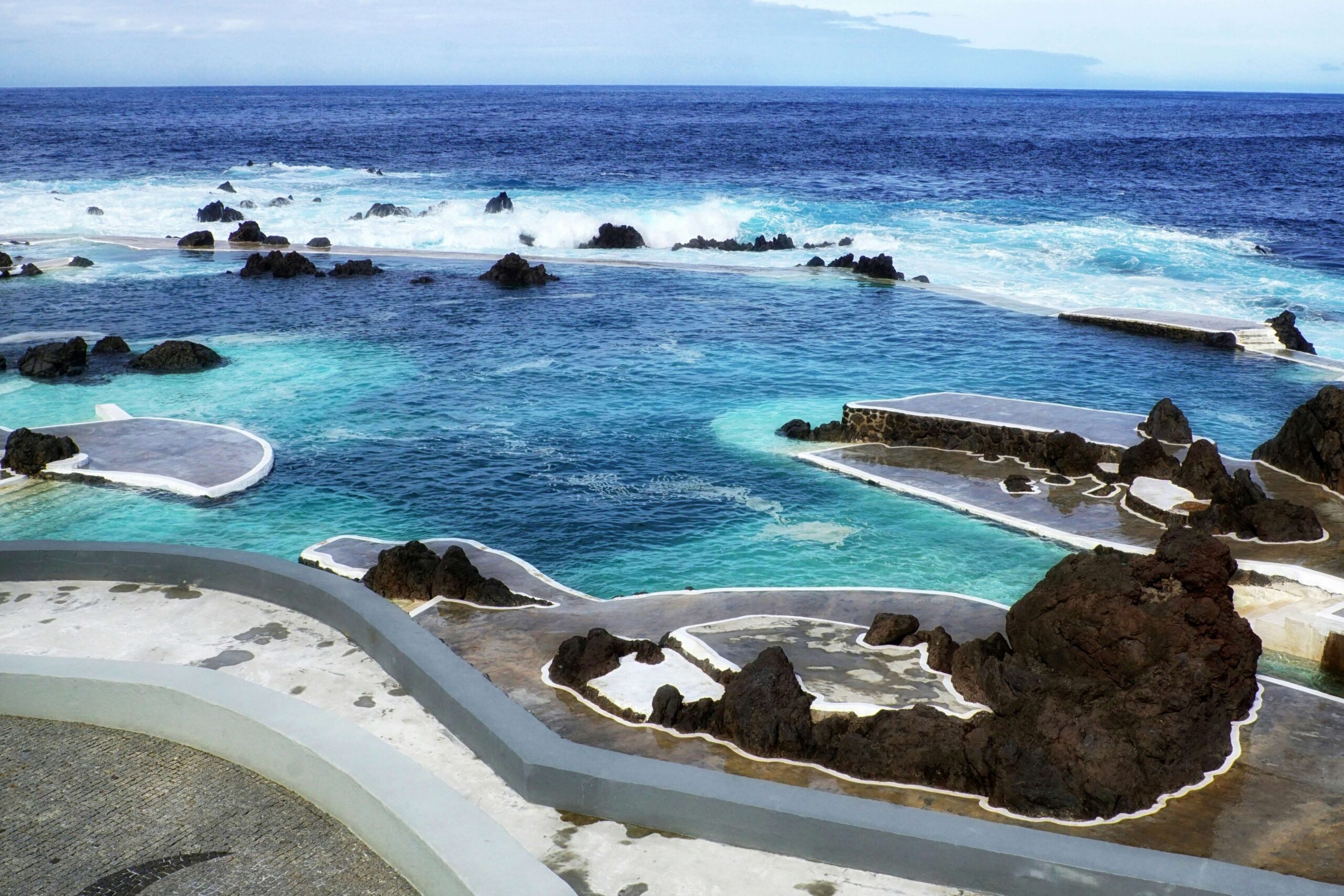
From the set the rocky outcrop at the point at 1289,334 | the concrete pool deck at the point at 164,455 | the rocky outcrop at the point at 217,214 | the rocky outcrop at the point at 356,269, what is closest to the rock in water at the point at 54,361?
the concrete pool deck at the point at 164,455

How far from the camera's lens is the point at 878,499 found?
16016 mm

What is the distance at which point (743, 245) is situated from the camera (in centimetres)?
4312

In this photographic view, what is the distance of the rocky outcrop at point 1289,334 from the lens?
966 inches

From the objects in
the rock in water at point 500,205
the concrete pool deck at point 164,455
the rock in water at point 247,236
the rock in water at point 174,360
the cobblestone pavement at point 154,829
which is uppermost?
the cobblestone pavement at point 154,829

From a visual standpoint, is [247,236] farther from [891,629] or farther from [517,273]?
[891,629]

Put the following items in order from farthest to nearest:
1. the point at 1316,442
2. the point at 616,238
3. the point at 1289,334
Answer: the point at 616,238, the point at 1289,334, the point at 1316,442

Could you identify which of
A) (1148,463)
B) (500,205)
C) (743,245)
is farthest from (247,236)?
(1148,463)

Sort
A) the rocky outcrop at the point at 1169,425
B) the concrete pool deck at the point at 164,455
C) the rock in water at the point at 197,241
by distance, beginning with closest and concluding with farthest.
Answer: the concrete pool deck at the point at 164,455 < the rocky outcrop at the point at 1169,425 < the rock in water at the point at 197,241

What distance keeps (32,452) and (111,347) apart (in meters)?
8.49

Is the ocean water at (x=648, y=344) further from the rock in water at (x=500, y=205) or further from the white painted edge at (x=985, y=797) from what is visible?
the white painted edge at (x=985, y=797)

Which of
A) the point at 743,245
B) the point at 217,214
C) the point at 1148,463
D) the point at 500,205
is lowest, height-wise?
the point at 743,245

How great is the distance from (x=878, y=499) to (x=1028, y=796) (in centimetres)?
876

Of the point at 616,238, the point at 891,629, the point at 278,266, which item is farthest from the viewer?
the point at 616,238

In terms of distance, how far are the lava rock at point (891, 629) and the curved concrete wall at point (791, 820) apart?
520 cm
